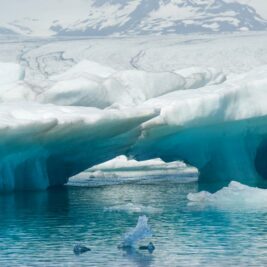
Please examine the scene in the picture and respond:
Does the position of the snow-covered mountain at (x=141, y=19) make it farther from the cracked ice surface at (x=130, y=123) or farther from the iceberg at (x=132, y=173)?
the cracked ice surface at (x=130, y=123)

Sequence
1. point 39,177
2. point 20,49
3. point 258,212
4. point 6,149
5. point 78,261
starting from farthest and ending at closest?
point 20,49 < point 39,177 < point 6,149 < point 258,212 < point 78,261

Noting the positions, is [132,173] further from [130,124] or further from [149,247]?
[149,247]

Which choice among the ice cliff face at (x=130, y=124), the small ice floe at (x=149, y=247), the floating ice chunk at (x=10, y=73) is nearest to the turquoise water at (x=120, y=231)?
the small ice floe at (x=149, y=247)

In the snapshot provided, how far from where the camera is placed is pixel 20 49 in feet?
177

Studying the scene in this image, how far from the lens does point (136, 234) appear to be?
14227 mm

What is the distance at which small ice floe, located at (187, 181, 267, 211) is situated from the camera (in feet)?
65.8

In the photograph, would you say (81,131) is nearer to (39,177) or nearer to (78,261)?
(39,177)

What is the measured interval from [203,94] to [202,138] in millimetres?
2326

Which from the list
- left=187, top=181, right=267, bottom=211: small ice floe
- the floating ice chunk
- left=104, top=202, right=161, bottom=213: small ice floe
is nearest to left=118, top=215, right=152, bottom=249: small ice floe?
left=104, top=202, right=161, bottom=213: small ice floe

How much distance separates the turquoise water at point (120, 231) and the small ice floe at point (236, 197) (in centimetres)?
44

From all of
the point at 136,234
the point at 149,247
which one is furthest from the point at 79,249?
the point at 149,247

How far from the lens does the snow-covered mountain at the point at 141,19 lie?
94.3 meters

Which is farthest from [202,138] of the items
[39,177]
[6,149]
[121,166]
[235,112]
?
[121,166]

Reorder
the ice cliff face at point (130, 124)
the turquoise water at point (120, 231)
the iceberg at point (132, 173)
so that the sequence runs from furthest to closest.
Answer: the iceberg at point (132, 173)
the ice cliff face at point (130, 124)
the turquoise water at point (120, 231)
